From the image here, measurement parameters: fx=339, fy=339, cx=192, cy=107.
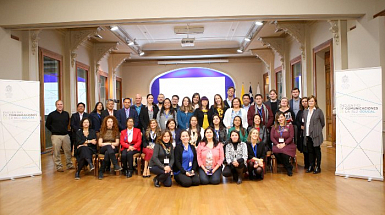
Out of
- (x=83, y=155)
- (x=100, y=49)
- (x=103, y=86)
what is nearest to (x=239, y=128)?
(x=83, y=155)

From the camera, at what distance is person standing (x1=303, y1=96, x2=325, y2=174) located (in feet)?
18.8

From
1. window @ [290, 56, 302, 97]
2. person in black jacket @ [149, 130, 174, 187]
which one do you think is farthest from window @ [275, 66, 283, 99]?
person in black jacket @ [149, 130, 174, 187]

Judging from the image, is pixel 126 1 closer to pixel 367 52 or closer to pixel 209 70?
pixel 367 52

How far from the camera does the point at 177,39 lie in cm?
1304

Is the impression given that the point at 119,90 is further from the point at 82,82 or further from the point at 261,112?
the point at 261,112

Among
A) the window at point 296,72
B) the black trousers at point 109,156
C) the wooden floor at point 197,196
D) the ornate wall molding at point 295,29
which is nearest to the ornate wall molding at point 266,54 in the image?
the window at point 296,72

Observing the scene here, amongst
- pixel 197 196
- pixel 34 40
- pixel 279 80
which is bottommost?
pixel 197 196

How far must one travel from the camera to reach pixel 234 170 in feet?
17.3

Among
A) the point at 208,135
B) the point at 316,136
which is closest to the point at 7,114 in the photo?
the point at 208,135

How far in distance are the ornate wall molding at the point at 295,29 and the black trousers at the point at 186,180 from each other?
19.4 ft

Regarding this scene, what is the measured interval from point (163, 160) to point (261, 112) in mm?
2131

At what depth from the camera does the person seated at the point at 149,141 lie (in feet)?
19.3

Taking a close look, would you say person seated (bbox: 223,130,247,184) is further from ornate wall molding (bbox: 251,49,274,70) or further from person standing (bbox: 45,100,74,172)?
ornate wall molding (bbox: 251,49,274,70)

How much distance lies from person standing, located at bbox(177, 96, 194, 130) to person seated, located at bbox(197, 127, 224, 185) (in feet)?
3.44
